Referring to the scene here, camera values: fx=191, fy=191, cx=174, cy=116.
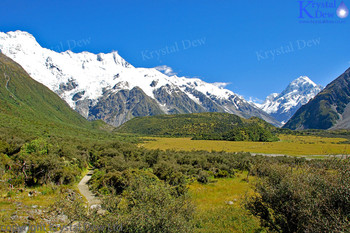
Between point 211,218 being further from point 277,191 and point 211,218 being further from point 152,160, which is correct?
point 152,160

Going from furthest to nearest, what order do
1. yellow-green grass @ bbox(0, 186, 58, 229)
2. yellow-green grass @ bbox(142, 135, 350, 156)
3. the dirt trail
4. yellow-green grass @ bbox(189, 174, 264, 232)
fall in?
yellow-green grass @ bbox(142, 135, 350, 156)
the dirt trail
yellow-green grass @ bbox(189, 174, 264, 232)
yellow-green grass @ bbox(0, 186, 58, 229)

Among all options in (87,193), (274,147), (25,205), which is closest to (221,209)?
(25,205)

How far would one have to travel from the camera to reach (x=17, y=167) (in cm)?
3272

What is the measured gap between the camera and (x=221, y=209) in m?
24.8

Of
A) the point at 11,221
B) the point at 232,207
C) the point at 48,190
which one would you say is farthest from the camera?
the point at 48,190

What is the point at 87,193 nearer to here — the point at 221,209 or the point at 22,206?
the point at 22,206

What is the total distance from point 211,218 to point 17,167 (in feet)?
109

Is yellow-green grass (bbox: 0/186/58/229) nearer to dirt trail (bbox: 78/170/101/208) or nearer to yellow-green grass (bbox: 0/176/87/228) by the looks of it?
yellow-green grass (bbox: 0/176/87/228)

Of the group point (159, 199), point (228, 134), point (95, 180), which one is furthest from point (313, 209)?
point (228, 134)

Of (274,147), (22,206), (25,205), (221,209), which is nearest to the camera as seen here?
(22,206)

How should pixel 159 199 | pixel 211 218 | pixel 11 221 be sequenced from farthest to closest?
1. pixel 211 218
2. pixel 11 221
3. pixel 159 199

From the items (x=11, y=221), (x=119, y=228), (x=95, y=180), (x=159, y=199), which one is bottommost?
(x=95, y=180)

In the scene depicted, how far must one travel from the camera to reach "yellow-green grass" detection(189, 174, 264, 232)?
63.5ft

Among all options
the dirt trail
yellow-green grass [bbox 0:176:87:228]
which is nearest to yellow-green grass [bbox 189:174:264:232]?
yellow-green grass [bbox 0:176:87:228]
